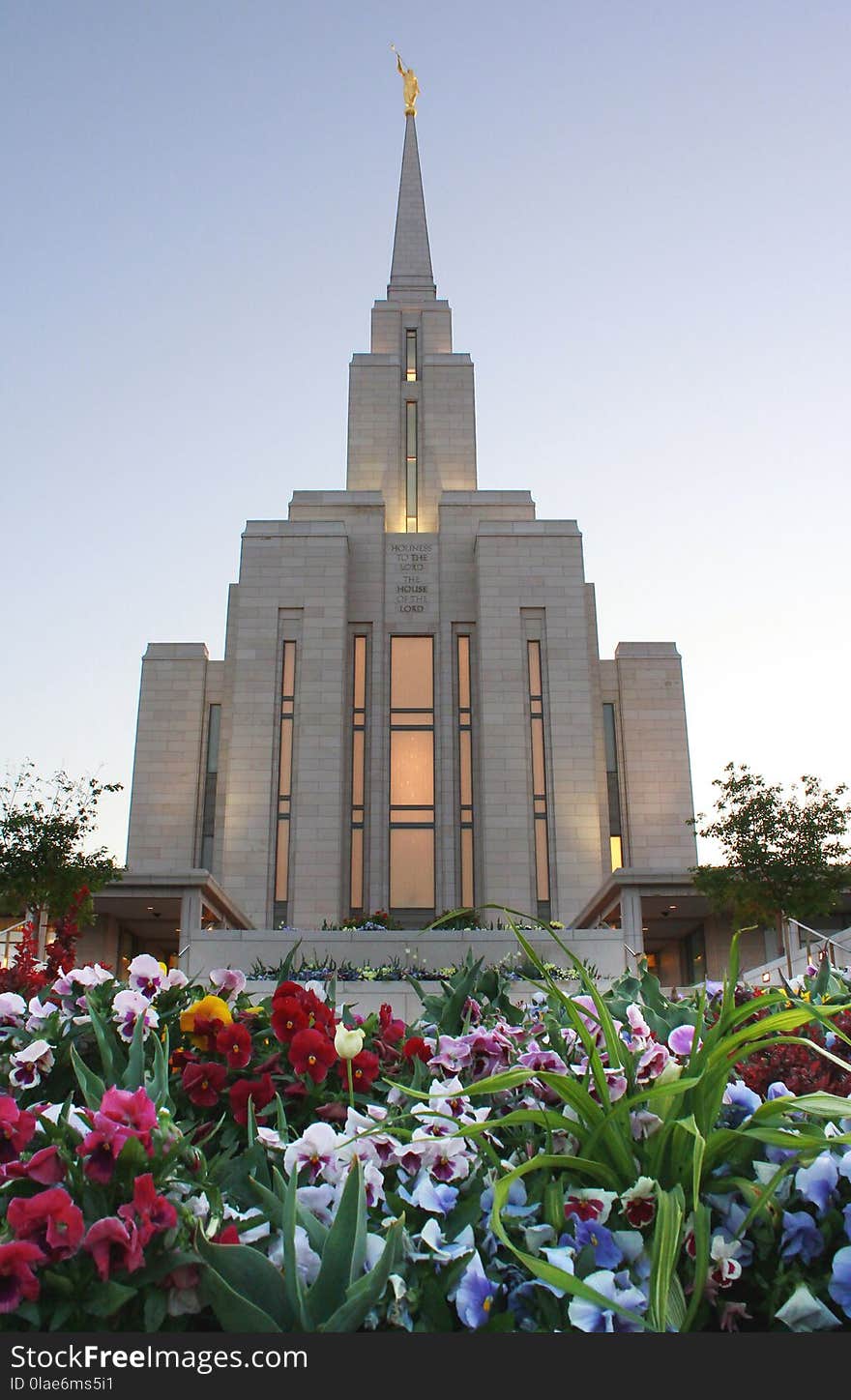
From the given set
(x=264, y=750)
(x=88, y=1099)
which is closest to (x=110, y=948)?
(x=264, y=750)

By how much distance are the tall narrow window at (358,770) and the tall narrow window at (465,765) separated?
3213 millimetres

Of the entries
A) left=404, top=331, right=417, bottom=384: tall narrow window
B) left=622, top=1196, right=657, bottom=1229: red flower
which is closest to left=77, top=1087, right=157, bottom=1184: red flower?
left=622, top=1196, right=657, bottom=1229: red flower

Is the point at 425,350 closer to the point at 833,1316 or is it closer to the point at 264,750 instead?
the point at 264,750

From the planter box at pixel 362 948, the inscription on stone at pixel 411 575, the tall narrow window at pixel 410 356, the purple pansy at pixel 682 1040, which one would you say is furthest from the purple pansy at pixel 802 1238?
the tall narrow window at pixel 410 356

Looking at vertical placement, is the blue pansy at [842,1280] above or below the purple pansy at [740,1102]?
below

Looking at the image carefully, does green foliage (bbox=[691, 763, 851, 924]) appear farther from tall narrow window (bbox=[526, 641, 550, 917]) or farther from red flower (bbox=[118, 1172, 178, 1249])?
red flower (bbox=[118, 1172, 178, 1249])

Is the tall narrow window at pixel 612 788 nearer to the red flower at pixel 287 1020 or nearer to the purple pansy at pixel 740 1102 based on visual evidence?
the red flower at pixel 287 1020

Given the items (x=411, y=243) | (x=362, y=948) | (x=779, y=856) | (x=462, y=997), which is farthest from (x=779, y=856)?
(x=411, y=243)

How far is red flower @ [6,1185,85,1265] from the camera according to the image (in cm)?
179

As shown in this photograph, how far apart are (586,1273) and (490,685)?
3513 centimetres

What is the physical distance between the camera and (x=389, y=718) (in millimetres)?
38438

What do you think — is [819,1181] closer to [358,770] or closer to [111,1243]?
[111,1243]

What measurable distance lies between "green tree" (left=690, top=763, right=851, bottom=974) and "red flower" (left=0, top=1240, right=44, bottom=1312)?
22.8 metres

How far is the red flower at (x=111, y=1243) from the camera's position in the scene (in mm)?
1784
